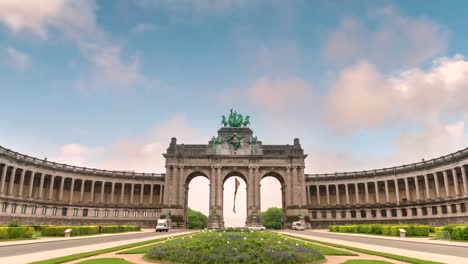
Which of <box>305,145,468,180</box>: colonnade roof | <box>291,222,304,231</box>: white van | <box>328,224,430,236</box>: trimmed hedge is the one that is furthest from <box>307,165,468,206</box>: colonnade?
<box>328,224,430,236</box>: trimmed hedge

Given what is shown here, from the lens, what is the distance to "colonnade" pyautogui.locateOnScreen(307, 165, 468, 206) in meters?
80.4

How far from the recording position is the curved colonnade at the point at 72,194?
247 ft

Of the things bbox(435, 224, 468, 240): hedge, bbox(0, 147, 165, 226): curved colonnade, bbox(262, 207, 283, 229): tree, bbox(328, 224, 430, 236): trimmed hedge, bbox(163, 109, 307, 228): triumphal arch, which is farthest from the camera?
bbox(262, 207, 283, 229): tree

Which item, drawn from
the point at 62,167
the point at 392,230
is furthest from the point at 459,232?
the point at 62,167

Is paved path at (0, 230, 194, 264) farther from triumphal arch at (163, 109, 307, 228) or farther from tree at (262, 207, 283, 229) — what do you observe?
tree at (262, 207, 283, 229)

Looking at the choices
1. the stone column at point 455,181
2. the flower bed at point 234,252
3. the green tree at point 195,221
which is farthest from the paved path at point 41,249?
the green tree at point 195,221

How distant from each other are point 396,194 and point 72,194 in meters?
91.6

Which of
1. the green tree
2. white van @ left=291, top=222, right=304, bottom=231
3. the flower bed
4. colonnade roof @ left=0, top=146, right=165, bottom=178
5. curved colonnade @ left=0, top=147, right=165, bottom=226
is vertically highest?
colonnade roof @ left=0, top=146, right=165, bottom=178

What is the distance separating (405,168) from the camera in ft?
300

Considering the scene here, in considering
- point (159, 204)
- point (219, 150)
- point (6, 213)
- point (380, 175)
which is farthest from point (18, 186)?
point (380, 175)

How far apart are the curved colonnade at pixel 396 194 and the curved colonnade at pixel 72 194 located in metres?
53.0

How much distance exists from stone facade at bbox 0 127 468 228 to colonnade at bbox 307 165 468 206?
267 mm

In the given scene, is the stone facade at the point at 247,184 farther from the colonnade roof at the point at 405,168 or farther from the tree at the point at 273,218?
the tree at the point at 273,218

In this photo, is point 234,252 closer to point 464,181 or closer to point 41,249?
point 41,249
